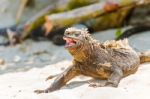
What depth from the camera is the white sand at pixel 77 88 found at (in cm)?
518

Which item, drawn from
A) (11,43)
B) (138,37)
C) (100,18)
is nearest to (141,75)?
(138,37)

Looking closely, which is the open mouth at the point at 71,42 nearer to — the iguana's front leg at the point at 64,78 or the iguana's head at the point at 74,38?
the iguana's head at the point at 74,38

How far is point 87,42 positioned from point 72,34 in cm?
32

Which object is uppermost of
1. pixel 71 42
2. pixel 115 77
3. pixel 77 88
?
pixel 71 42

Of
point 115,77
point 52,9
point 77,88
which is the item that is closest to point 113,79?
point 115,77

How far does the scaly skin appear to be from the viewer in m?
5.73

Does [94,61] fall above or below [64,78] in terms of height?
above

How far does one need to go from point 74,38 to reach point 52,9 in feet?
14.8

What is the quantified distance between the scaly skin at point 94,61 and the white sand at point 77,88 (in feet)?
0.35

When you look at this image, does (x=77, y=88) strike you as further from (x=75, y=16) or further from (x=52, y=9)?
(x=52, y=9)

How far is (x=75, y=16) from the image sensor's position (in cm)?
938

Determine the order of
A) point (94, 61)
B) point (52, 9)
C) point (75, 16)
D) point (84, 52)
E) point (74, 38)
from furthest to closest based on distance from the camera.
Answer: point (52, 9) → point (75, 16) → point (94, 61) → point (84, 52) → point (74, 38)

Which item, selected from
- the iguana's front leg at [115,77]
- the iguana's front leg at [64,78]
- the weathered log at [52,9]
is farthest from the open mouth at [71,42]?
the weathered log at [52,9]

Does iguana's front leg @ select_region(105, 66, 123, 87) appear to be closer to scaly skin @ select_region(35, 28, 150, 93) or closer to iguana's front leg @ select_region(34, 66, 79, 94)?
scaly skin @ select_region(35, 28, 150, 93)
